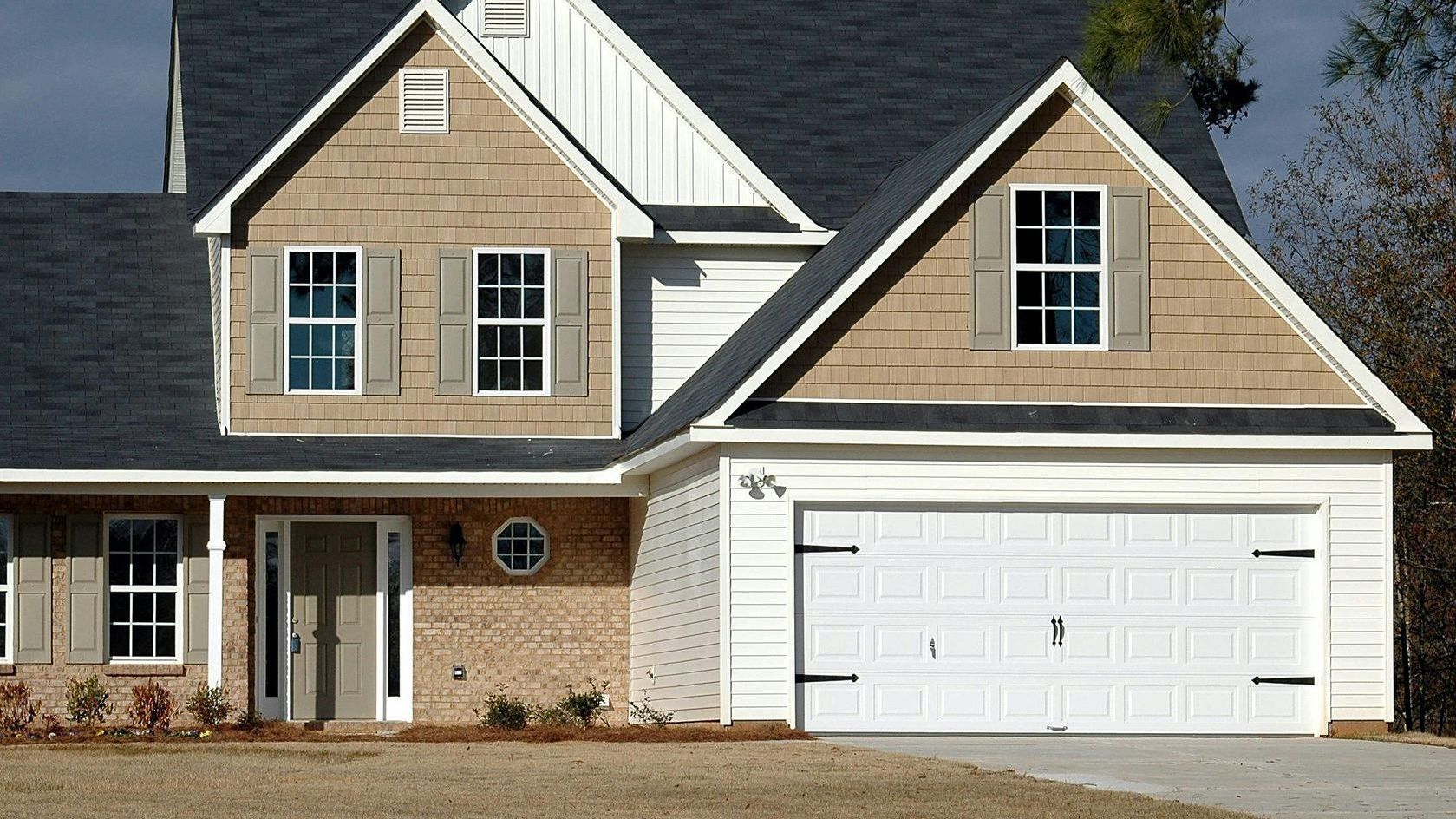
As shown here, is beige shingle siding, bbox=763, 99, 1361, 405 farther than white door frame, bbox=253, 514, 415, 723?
No

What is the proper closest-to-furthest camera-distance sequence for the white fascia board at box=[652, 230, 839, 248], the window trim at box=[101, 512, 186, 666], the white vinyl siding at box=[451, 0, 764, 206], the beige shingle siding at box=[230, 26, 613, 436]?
the window trim at box=[101, 512, 186, 666] → the beige shingle siding at box=[230, 26, 613, 436] → the white fascia board at box=[652, 230, 839, 248] → the white vinyl siding at box=[451, 0, 764, 206]

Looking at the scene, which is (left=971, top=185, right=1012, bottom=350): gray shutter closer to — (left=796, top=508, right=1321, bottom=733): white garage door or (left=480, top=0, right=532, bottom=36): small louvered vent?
(left=796, top=508, right=1321, bottom=733): white garage door

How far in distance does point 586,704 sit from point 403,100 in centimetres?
652

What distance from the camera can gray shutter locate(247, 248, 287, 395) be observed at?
2169cm

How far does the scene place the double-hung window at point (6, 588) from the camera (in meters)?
21.2

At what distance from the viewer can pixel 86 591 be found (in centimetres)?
2133

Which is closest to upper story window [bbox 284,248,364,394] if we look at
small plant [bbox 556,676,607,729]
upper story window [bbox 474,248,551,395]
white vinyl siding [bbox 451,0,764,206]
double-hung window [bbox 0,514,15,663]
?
upper story window [bbox 474,248,551,395]

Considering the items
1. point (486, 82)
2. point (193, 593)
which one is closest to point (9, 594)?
point (193, 593)

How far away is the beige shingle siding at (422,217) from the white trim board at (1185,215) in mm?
4445

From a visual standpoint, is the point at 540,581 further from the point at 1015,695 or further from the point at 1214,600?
the point at 1214,600

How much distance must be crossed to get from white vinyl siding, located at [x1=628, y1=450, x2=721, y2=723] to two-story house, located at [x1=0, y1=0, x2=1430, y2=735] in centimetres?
6

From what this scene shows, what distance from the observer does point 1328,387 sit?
65.1ft

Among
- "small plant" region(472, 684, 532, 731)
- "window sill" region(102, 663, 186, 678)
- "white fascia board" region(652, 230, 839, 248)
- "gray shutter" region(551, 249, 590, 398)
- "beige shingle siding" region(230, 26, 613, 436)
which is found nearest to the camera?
"window sill" region(102, 663, 186, 678)

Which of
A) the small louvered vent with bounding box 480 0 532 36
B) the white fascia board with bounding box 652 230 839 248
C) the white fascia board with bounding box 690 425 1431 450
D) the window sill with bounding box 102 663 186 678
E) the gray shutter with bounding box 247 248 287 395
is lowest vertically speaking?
the window sill with bounding box 102 663 186 678
